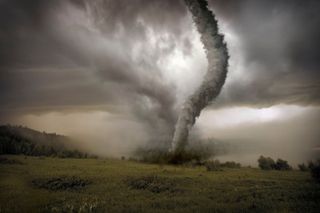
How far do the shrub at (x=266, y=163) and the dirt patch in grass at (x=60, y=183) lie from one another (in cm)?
6039

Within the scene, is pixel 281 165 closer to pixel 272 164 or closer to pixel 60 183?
pixel 272 164

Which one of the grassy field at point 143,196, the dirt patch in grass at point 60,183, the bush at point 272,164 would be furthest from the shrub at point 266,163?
the dirt patch in grass at point 60,183

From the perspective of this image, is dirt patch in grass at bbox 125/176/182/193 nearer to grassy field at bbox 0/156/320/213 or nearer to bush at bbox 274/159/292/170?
grassy field at bbox 0/156/320/213

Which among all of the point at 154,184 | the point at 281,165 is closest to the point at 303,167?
the point at 281,165

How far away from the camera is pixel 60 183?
42.3m

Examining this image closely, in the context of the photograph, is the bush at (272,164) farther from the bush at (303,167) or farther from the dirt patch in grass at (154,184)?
the dirt patch in grass at (154,184)

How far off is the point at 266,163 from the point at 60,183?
66936 mm

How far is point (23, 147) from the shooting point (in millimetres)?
126438

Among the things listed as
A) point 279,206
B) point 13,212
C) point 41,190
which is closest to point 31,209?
point 13,212

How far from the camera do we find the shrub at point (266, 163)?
89.5 meters

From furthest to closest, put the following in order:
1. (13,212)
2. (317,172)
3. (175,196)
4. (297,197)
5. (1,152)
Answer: (1,152), (317,172), (175,196), (297,197), (13,212)

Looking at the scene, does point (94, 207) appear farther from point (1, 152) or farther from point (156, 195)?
point (1, 152)

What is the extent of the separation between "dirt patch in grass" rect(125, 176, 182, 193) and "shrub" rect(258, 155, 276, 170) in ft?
169

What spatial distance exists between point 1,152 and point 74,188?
7878 cm
